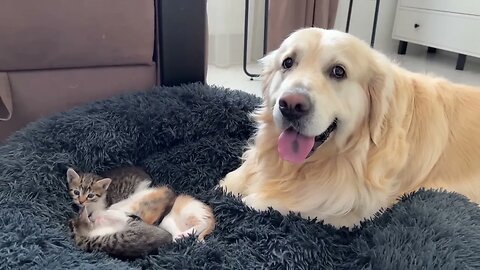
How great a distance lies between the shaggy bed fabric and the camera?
36.7 inches

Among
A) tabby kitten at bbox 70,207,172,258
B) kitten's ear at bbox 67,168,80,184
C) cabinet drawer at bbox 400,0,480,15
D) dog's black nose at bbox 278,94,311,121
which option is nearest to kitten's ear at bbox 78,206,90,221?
tabby kitten at bbox 70,207,172,258

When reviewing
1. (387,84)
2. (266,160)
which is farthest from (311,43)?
(266,160)

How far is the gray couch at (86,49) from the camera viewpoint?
1.38 m

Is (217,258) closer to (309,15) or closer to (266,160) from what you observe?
(266,160)

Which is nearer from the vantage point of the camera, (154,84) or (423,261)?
(423,261)

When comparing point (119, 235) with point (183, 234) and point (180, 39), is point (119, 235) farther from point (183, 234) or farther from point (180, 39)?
point (180, 39)

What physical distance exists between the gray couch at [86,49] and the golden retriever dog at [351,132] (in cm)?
41

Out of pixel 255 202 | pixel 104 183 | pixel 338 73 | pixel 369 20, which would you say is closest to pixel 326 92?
pixel 338 73

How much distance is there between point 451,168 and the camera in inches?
47.7

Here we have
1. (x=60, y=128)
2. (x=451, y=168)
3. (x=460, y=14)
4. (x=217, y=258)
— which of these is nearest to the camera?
(x=217, y=258)

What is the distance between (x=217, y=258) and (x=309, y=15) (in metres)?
2.20

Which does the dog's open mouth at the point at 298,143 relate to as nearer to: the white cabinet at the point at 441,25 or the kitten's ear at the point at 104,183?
the kitten's ear at the point at 104,183

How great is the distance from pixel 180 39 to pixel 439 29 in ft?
7.61

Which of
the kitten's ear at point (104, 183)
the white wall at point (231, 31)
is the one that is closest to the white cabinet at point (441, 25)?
the white wall at point (231, 31)
